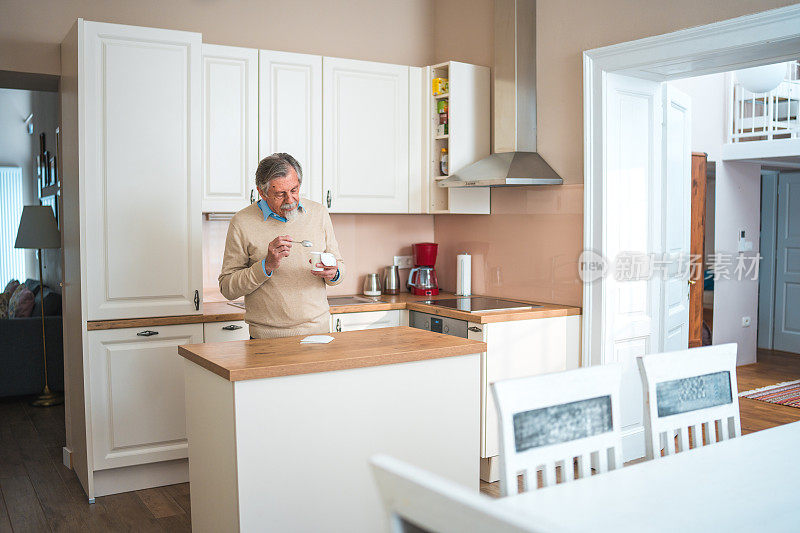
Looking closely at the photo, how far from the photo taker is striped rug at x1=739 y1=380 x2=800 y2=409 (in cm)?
532

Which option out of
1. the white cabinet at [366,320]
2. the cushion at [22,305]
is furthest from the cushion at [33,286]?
the white cabinet at [366,320]

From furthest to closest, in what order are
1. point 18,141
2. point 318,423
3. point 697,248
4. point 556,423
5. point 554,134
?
point 18,141 < point 697,248 < point 554,134 < point 318,423 < point 556,423

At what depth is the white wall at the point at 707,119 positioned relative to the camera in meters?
6.75

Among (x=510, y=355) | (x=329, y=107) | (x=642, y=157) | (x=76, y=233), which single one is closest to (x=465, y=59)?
(x=329, y=107)

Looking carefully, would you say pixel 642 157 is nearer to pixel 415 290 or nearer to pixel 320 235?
pixel 415 290

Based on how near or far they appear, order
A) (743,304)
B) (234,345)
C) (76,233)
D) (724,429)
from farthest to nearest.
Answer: (743,304), (76,233), (234,345), (724,429)

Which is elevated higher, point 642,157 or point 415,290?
point 642,157

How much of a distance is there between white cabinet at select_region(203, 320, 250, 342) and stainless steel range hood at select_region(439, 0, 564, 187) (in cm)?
150

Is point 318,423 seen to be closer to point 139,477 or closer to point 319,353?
point 319,353

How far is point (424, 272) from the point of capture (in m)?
4.64

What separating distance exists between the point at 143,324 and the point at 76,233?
1.84ft

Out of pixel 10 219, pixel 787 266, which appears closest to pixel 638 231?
pixel 787 266

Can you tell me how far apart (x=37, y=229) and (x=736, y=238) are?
6.39 metres

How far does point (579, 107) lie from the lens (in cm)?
379
